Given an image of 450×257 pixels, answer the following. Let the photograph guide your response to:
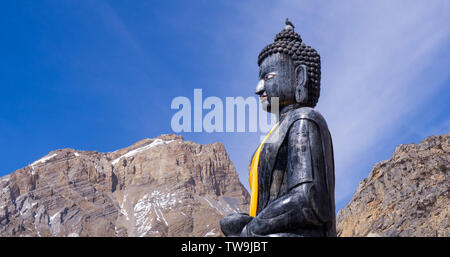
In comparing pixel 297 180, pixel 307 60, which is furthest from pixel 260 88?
pixel 297 180

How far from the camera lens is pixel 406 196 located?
39.2 m

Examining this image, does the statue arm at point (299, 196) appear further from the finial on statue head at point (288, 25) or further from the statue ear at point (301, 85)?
the finial on statue head at point (288, 25)

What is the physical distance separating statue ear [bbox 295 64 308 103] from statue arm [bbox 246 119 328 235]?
731 mm

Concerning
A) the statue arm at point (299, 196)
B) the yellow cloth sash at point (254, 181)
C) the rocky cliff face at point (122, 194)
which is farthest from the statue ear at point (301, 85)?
the rocky cliff face at point (122, 194)

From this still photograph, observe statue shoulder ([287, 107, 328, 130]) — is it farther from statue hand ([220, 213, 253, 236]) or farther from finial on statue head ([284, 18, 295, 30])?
finial on statue head ([284, 18, 295, 30])

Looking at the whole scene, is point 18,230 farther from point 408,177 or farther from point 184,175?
point 408,177

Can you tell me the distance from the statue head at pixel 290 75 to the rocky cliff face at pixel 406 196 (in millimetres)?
28175

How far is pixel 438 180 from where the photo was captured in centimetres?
3797

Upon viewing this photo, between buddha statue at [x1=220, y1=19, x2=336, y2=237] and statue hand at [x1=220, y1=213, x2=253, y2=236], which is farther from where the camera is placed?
statue hand at [x1=220, y1=213, x2=253, y2=236]

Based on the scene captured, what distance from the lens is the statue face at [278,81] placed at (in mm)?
7652

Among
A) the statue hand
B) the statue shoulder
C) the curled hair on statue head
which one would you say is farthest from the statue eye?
the statue hand

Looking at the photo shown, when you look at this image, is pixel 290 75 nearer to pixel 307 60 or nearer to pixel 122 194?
pixel 307 60

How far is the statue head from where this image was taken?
764 cm

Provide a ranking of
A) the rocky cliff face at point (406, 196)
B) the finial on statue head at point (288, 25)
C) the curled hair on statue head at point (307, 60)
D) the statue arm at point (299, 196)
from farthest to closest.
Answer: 1. the rocky cliff face at point (406, 196)
2. the finial on statue head at point (288, 25)
3. the curled hair on statue head at point (307, 60)
4. the statue arm at point (299, 196)
